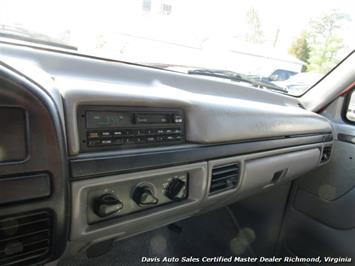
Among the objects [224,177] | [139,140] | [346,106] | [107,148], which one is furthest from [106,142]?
[346,106]

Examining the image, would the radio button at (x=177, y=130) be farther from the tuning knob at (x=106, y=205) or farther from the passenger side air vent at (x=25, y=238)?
the passenger side air vent at (x=25, y=238)

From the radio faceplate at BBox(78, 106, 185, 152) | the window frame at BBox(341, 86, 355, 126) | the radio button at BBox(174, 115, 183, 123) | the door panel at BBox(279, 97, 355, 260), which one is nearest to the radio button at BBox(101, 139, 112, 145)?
the radio faceplate at BBox(78, 106, 185, 152)

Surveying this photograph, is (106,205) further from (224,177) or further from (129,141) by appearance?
(224,177)

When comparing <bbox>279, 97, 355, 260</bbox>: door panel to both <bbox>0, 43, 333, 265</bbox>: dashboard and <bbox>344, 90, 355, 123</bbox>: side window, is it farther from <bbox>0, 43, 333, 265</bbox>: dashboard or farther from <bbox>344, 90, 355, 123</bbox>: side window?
<bbox>0, 43, 333, 265</bbox>: dashboard

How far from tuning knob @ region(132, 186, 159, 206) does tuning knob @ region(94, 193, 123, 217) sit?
8 centimetres

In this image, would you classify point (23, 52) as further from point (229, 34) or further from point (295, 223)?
point (295, 223)

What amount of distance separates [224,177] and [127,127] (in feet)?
2.07

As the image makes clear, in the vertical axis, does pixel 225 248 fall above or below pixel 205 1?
below

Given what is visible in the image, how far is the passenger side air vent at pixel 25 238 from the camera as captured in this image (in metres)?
0.74

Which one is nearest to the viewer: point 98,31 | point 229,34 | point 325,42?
point 98,31

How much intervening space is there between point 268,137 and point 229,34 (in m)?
0.82

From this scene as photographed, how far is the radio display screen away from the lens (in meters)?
0.92

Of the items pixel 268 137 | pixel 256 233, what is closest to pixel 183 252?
pixel 256 233

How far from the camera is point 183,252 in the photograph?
236 centimetres
